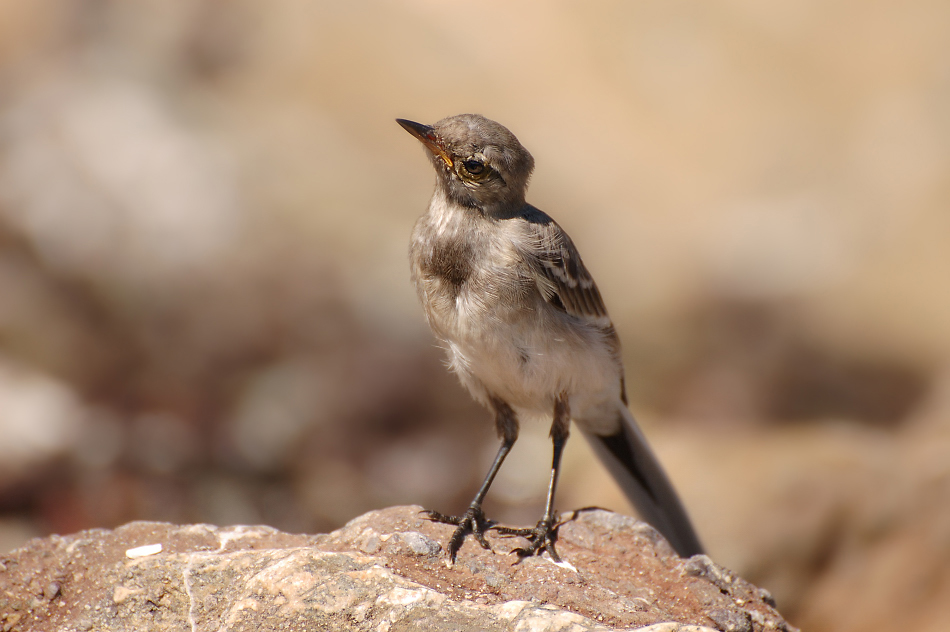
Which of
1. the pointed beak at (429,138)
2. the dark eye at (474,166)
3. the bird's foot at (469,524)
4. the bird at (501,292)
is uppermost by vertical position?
the pointed beak at (429,138)

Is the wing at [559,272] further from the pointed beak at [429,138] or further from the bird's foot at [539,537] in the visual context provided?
the bird's foot at [539,537]

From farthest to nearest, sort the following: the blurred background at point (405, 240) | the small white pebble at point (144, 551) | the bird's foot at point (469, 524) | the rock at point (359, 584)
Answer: the blurred background at point (405, 240) < the bird's foot at point (469, 524) < the small white pebble at point (144, 551) < the rock at point (359, 584)

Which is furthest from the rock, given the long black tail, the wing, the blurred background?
the blurred background

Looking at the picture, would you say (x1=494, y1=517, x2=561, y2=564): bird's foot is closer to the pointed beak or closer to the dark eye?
the dark eye

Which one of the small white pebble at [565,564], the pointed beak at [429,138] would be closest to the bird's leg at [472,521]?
the small white pebble at [565,564]

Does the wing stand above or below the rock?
above

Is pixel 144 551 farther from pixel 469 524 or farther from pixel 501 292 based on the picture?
pixel 501 292

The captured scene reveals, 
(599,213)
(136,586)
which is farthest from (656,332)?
(136,586)

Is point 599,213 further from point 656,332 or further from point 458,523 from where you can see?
point 458,523
